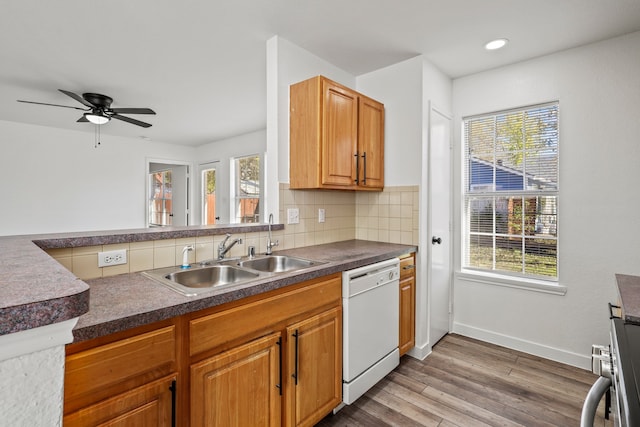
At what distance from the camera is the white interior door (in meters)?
2.69

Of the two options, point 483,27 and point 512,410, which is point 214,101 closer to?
point 483,27

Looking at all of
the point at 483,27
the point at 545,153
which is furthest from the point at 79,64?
the point at 545,153

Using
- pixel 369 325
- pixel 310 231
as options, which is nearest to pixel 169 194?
pixel 310 231

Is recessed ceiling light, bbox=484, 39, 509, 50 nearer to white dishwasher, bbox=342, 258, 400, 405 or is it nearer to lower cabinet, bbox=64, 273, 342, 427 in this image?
white dishwasher, bbox=342, 258, 400, 405

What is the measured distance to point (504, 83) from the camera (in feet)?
9.05

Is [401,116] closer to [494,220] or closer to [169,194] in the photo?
[494,220]

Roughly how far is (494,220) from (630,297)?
1.79 m

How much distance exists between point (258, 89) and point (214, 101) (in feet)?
2.38

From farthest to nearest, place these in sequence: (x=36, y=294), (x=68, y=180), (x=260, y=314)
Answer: (x=68, y=180)
(x=260, y=314)
(x=36, y=294)

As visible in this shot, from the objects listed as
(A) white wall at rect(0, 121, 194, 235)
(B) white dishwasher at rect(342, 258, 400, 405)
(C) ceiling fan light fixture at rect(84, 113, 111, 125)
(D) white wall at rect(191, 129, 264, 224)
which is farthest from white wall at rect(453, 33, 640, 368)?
(A) white wall at rect(0, 121, 194, 235)

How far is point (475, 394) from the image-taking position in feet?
6.75

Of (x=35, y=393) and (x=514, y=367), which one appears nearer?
(x=35, y=393)

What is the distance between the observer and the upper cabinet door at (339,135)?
2.24 m

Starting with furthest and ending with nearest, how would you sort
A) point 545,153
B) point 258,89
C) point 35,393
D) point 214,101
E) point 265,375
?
point 214,101 < point 258,89 < point 545,153 < point 265,375 < point 35,393
